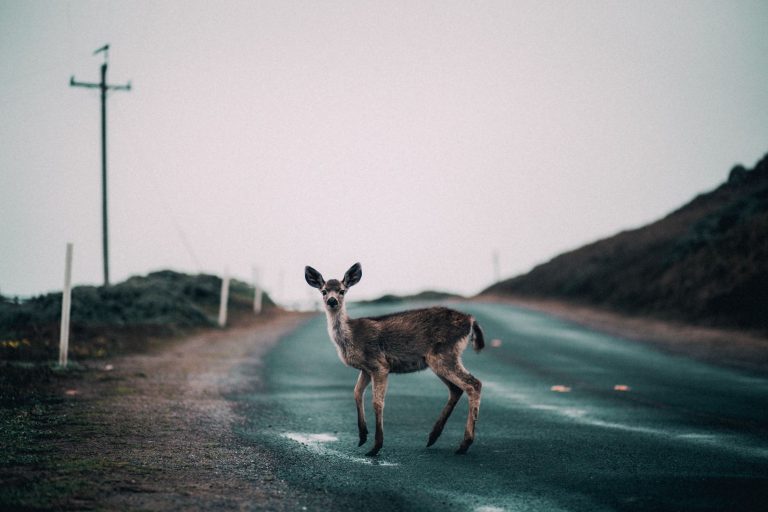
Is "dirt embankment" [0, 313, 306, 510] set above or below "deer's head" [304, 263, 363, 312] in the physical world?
below

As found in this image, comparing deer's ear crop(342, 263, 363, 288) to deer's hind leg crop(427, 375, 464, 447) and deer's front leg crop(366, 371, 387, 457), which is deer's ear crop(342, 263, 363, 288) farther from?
deer's hind leg crop(427, 375, 464, 447)

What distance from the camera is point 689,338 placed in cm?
2212

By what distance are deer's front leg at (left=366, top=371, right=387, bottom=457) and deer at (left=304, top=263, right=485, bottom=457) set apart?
1 cm

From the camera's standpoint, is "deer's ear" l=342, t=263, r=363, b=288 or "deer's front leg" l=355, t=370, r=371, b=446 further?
"deer's ear" l=342, t=263, r=363, b=288

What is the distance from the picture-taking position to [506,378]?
14055 mm

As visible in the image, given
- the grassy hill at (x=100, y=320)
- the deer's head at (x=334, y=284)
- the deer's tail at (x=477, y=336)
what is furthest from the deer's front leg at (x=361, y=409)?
the grassy hill at (x=100, y=320)

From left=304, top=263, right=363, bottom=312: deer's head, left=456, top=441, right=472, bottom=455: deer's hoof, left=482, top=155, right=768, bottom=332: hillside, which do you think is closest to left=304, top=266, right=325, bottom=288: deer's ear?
left=304, top=263, right=363, bottom=312: deer's head

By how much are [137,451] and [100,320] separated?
1839cm

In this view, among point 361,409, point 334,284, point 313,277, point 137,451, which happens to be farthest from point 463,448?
point 137,451

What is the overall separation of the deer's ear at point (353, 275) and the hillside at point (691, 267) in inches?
727

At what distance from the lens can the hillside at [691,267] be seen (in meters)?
25.1

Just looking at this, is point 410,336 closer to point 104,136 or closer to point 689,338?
point 689,338

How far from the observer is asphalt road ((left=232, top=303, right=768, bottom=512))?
555 centimetres

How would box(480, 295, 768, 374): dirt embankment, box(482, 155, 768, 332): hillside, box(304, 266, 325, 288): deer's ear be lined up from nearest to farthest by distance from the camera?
1. box(304, 266, 325, 288): deer's ear
2. box(480, 295, 768, 374): dirt embankment
3. box(482, 155, 768, 332): hillside
